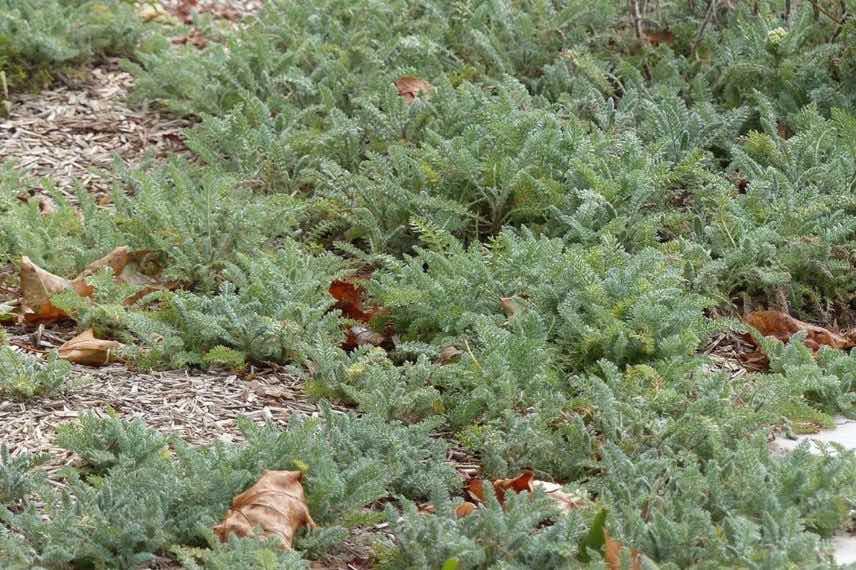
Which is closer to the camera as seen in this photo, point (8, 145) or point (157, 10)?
point (8, 145)

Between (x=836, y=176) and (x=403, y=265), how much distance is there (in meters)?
1.73

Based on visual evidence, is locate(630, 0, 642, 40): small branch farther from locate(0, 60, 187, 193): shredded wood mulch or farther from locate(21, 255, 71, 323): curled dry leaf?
locate(21, 255, 71, 323): curled dry leaf

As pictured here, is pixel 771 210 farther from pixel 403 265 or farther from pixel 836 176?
pixel 403 265

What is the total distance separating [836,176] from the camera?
4746mm

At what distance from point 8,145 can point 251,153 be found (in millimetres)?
1144

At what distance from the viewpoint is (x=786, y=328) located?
4254 mm

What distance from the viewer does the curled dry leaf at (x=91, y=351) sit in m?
3.84

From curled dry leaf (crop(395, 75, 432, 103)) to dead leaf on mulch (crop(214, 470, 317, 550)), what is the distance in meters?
2.92

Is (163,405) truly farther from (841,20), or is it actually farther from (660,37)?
(841,20)

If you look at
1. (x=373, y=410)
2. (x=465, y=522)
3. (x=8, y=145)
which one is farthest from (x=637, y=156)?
(x=8, y=145)

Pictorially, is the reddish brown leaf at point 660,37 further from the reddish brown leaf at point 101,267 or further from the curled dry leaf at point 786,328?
the reddish brown leaf at point 101,267

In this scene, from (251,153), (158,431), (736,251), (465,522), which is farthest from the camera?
(251,153)

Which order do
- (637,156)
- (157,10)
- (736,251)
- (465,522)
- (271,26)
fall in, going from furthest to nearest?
(157,10)
(271,26)
(637,156)
(736,251)
(465,522)

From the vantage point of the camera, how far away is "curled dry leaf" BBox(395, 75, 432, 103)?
5641 millimetres
